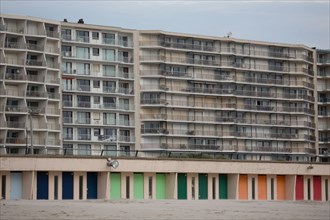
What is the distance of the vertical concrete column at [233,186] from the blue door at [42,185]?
66.1 feet

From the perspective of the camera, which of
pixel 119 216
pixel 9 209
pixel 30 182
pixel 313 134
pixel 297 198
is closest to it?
pixel 119 216

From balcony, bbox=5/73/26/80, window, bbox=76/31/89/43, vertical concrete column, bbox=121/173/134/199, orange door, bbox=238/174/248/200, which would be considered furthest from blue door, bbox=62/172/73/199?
window, bbox=76/31/89/43

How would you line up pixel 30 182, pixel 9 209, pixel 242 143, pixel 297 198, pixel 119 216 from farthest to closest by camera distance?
pixel 242 143 < pixel 297 198 < pixel 30 182 < pixel 9 209 < pixel 119 216

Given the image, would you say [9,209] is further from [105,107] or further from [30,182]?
[105,107]

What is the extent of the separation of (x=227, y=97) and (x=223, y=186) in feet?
154

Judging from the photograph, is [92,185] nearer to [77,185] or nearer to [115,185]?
[77,185]

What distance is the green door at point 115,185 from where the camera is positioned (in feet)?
225

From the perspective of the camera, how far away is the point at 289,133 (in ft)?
424

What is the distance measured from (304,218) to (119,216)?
1172 cm

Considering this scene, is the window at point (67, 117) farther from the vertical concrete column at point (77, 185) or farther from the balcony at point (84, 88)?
the vertical concrete column at point (77, 185)

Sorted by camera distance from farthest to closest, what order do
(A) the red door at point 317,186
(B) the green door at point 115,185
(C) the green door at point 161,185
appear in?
(A) the red door at point 317,186
(C) the green door at point 161,185
(B) the green door at point 115,185

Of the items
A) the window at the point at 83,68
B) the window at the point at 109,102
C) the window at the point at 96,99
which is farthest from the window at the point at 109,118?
the window at the point at 83,68

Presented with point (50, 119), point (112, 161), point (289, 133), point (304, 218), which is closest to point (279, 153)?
point (289, 133)

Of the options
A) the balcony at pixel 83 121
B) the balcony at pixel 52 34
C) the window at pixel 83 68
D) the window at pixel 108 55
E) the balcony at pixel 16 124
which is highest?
the balcony at pixel 52 34
